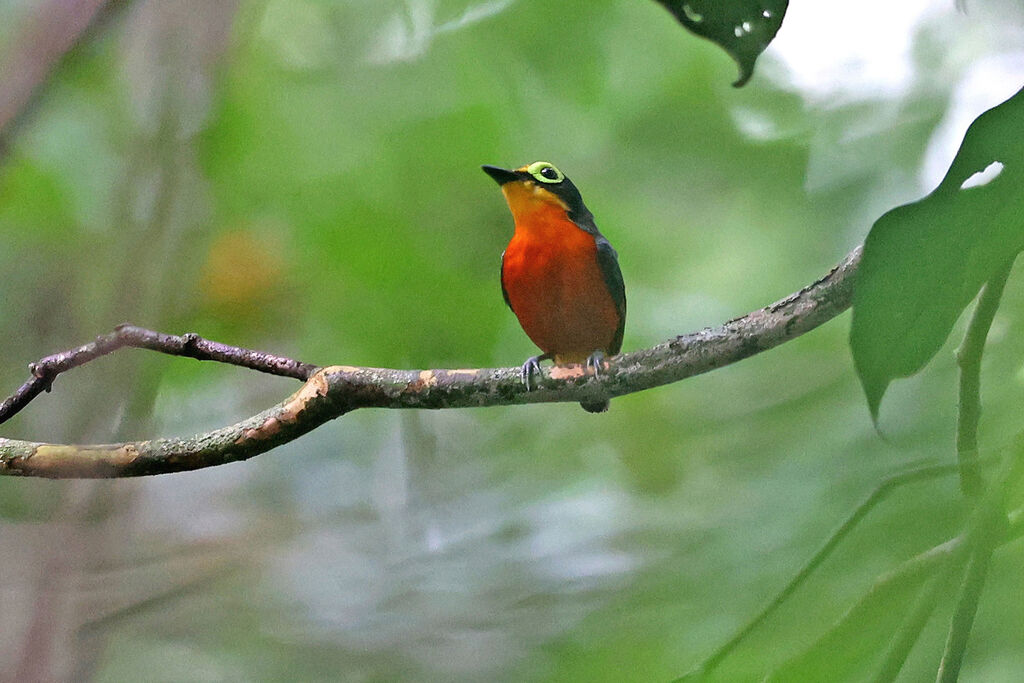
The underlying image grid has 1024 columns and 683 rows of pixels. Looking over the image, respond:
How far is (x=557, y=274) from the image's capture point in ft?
8.38

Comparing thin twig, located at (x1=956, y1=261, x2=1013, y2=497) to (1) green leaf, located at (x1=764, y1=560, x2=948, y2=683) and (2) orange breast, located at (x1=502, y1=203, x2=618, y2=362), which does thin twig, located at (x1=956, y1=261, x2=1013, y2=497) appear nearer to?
(1) green leaf, located at (x1=764, y1=560, x2=948, y2=683)

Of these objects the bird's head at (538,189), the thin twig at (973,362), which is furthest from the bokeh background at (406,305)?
the thin twig at (973,362)

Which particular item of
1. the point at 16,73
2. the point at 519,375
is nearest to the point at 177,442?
the point at 519,375

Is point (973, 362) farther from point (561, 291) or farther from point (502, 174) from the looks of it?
point (502, 174)

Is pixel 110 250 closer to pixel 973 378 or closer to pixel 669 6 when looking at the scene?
pixel 669 6

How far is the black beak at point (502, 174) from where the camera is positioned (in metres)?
2.51

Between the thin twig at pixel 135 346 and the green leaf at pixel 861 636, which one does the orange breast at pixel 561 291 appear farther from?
the green leaf at pixel 861 636

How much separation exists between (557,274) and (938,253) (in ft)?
6.43

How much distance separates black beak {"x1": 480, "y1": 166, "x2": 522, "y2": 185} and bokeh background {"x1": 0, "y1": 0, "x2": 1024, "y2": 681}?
0.67 ft

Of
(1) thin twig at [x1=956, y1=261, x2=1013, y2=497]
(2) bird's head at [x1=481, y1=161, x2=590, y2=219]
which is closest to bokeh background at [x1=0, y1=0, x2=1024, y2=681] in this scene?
(2) bird's head at [x1=481, y1=161, x2=590, y2=219]

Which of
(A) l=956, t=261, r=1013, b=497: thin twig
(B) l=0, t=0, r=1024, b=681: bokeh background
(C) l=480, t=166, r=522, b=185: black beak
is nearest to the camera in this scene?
(A) l=956, t=261, r=1013, b=497: thin twig

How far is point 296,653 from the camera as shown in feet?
9.92

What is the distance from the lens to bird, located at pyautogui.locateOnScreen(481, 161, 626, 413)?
2.52m

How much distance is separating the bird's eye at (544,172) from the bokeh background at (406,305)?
0.65ft
